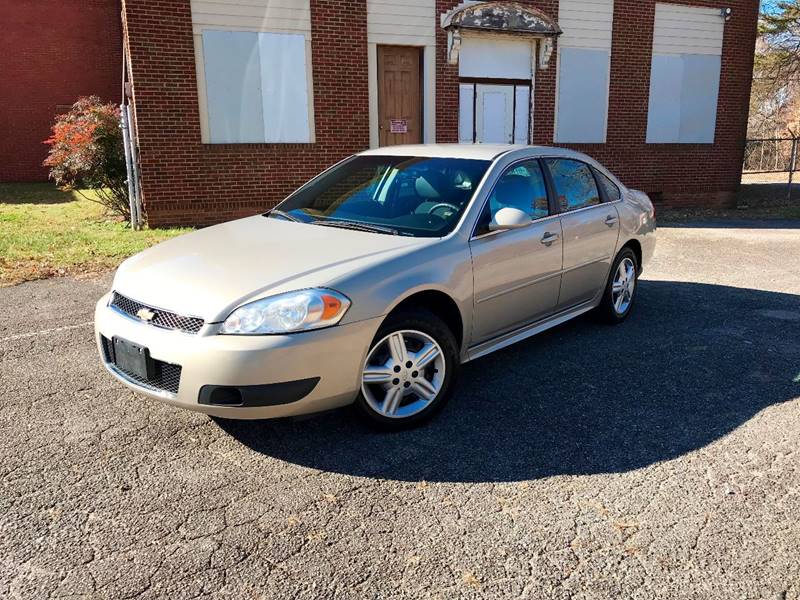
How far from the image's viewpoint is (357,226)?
13.7ft

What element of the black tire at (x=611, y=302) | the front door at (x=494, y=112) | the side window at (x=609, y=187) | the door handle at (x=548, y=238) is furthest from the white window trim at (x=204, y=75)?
the door handle at (x=548, y=238)

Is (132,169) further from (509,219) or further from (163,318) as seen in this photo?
(509,219)

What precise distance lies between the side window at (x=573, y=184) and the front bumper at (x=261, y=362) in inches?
89.5

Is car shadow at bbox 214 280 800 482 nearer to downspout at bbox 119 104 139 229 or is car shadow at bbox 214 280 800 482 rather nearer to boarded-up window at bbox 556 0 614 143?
downspout at bbox 119 104 139 229

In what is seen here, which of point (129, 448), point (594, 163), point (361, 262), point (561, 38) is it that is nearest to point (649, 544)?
point (361, 262)

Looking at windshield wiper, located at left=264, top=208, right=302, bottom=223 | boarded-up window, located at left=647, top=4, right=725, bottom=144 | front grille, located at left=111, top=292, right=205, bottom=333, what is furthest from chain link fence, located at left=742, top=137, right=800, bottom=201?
front grille, located at left=111, top=292, right=205, bottom=333

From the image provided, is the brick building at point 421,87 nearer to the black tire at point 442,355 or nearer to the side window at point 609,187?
the side window at point 609,187

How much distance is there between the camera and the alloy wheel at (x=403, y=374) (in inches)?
140

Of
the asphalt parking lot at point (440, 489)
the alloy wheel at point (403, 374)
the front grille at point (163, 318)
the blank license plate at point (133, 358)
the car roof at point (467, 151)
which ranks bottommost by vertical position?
the asphalt parking lot at point (440, 489)

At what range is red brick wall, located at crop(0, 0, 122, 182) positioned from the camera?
19922 millimetres

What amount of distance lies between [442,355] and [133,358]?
165cm

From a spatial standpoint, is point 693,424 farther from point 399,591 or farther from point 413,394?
point 399,591

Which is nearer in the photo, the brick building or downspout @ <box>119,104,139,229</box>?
downspout @ <box>119,104,139,229</box>

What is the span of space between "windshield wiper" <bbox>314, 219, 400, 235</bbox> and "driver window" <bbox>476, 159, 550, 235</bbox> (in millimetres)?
569
